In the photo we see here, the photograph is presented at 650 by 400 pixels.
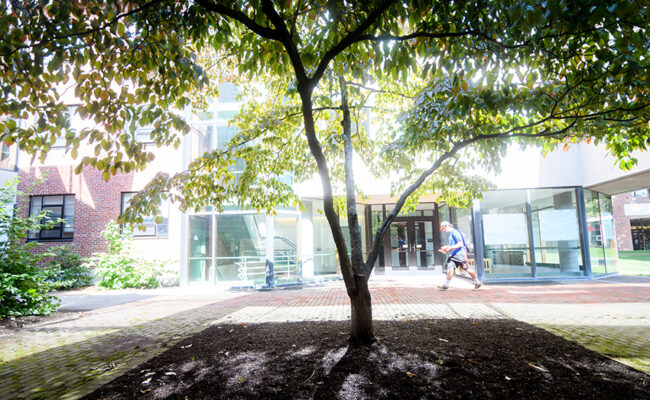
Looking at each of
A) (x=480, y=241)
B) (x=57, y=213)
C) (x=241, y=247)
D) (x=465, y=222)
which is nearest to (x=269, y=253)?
(x=241, y=247)

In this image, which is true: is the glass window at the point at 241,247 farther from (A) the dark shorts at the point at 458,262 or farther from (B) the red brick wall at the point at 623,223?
(B) the red brick wall at the point at 623,223

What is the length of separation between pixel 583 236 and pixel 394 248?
679 centimetres

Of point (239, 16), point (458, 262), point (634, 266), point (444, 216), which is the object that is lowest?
point (634, 266)

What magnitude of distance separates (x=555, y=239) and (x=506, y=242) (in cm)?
154

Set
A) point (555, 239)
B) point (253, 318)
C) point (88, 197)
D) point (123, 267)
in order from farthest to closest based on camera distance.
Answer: point (88, 197), point (123, 267), point (555, 239), point (253, 318)

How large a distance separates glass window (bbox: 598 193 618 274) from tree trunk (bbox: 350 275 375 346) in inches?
478

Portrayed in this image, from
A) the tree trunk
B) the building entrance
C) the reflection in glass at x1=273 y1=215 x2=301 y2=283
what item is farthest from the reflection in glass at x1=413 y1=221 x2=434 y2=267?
the tree trunk

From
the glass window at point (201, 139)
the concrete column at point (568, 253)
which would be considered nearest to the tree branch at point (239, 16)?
the glass window at point (201, 139)

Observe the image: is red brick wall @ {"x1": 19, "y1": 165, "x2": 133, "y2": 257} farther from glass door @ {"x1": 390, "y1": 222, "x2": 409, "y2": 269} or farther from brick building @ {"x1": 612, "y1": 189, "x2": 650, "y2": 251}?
brick building @ {"x1": 612, "y1": 189, "x2": 650, "y2": 251}

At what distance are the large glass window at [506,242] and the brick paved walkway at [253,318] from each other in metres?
1.06

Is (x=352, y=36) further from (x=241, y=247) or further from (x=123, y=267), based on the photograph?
(x=123, y=267)

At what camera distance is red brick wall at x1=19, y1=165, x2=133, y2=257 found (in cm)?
1466

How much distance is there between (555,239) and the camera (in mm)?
11281

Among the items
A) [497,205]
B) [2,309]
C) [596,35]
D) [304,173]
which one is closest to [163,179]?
[304,173]
